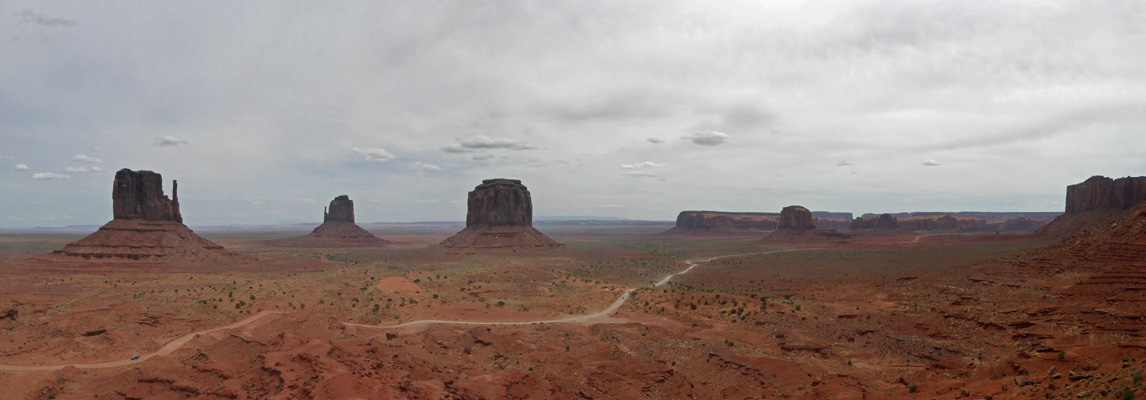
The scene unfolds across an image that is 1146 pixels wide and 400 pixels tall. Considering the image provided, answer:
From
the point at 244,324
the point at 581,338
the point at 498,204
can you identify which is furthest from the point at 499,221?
the point at 581,338

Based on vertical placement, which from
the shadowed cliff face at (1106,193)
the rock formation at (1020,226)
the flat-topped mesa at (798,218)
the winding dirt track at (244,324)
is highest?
the shadowed cliff face at (1106,193)

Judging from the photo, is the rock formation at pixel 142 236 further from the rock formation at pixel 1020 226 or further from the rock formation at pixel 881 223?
the rock formation at pixel 1020 226

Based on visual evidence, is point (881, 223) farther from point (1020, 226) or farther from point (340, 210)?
point (340, 210)

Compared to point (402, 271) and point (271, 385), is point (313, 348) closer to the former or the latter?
point (271, 385)

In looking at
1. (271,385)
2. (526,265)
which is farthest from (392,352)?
(526,265)

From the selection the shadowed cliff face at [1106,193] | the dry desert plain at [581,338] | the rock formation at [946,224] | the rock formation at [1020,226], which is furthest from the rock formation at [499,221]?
the rock formation at [1020,226]
